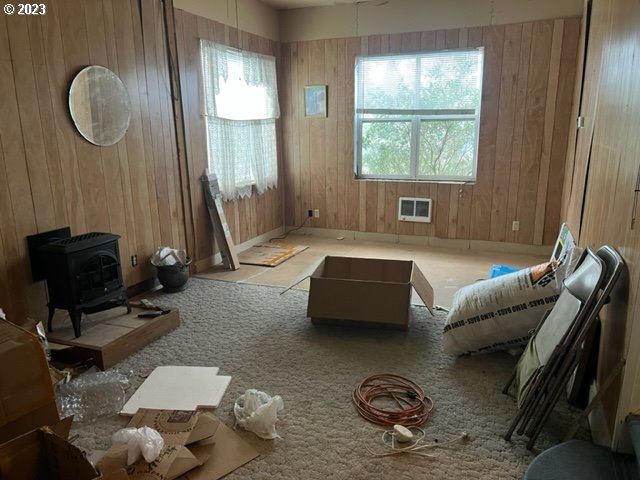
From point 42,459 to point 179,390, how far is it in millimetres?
842

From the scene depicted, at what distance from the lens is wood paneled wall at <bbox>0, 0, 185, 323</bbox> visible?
2.79 m

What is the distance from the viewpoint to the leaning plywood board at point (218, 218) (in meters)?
4.46

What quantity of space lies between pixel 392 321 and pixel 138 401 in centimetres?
150

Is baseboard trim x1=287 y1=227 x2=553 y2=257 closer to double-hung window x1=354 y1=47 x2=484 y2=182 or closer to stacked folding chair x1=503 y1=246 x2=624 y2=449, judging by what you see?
double-hung window x1=354 y1=47 x2=484 y2=182

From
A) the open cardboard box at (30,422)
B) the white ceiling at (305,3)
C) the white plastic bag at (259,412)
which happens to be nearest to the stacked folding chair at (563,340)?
the white plastic bag at (259,412)

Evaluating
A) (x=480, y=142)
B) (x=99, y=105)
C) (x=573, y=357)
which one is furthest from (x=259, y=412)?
(x=480, y=142)

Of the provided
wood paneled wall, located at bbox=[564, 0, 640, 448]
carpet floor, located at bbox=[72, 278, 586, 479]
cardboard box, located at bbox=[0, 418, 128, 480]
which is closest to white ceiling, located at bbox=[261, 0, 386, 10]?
wood paneled wall, located at bbox=[564, 0, 640, 448]

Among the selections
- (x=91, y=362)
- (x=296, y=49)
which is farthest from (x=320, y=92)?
(x=91, y=362)

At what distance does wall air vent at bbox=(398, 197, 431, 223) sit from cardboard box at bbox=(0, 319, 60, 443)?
4.12m

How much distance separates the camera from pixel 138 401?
2.31m

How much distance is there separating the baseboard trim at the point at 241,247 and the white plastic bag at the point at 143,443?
2.63 meters

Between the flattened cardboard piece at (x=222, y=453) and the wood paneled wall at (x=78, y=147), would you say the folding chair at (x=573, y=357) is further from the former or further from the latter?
the wood paneled wall at (x=78, y=147)

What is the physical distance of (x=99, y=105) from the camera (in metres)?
3.33

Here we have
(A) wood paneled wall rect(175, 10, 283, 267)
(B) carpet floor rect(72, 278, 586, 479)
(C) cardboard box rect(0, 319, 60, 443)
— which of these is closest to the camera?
(C) cardboard box rect(0, 319, 60, 443)
